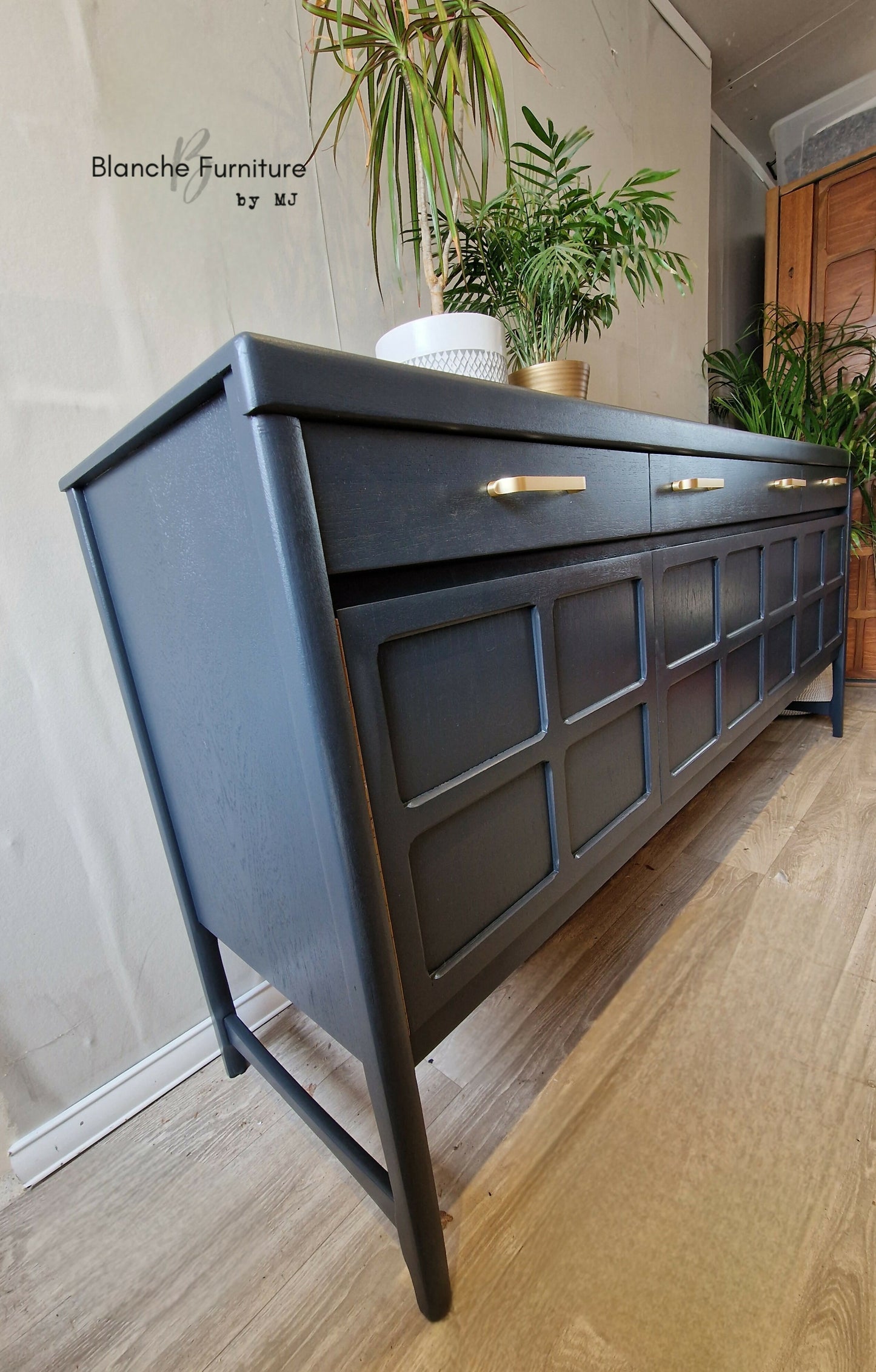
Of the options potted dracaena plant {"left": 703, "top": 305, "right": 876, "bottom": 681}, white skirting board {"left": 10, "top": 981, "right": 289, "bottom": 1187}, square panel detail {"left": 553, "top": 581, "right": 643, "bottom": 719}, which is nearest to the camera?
square panel detail {"left": 553, "top": 581, "right": 643, "bottom": 719}

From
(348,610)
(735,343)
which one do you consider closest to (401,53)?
(348,610)

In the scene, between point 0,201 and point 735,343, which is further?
point 735,343

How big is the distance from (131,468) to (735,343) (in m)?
2.88

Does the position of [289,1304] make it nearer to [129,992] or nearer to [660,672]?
[129,992]

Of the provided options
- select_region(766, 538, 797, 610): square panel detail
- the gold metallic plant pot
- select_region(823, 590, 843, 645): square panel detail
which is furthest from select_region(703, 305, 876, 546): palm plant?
the gold metallic plant pot

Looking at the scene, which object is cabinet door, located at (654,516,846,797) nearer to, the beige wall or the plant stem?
the plant stem

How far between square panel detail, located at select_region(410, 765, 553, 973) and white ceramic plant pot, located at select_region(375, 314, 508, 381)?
544mm

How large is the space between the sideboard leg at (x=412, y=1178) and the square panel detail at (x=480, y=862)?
93 mm

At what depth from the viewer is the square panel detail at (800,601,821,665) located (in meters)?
1.42

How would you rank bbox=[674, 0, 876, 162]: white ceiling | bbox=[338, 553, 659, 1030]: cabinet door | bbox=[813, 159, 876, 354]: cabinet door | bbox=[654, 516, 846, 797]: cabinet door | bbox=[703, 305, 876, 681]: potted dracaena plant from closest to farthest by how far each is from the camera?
bbox=[338, 553, 659, 1030]: cabinet door → bbox=[654, 516, 846, 797]: cabinet door → bbox=[674, 0, 876, 162]: white ceiling → bbox=[703, 305, 876, 681]: potted dracaena plant → bbox=[813, 159, 876, 354]: cabinet door

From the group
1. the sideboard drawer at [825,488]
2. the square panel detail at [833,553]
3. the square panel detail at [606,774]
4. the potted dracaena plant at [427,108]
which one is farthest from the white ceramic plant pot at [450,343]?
the square panel detail at [833,553]

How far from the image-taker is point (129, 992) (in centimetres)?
80

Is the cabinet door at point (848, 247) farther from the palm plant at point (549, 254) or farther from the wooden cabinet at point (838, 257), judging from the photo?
the palm plant at point (549, 254)

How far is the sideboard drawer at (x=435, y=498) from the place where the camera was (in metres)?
0.40
